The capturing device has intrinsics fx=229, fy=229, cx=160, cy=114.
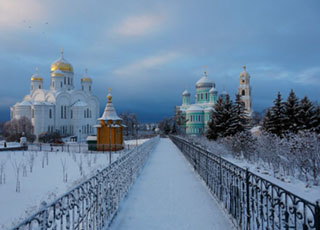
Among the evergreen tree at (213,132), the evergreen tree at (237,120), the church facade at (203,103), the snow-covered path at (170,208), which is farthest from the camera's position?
the church facade at (203,103)

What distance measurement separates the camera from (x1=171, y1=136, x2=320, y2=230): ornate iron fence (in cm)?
207

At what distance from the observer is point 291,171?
936 cm

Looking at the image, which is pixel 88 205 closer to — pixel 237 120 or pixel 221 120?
pixel 237 120

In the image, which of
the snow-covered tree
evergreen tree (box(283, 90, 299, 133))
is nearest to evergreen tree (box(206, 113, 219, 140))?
the snow-covered tree

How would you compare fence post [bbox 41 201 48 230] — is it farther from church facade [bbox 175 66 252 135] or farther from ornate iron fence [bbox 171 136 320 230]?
church facade [bbox 175 66 252 135]

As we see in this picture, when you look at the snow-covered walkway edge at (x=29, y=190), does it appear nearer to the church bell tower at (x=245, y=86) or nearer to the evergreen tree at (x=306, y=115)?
the evergreen tree at (x=306, y=115)

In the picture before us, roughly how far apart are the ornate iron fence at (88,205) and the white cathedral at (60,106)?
3765 centimetres

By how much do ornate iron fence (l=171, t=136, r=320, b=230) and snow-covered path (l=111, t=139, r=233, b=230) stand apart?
1.16 ft

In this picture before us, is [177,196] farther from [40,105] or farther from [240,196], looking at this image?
[40,105]

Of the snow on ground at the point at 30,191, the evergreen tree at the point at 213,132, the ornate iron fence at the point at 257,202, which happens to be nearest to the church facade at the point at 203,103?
the evergreen tree at the point at 213,132

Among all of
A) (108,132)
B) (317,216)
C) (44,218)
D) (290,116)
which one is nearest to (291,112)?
(290,116)

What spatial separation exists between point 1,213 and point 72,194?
207 inches

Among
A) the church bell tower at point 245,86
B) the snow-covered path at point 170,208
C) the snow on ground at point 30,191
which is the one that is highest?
the church bell tower at point 245,86

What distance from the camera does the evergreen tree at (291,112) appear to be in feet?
70.3
